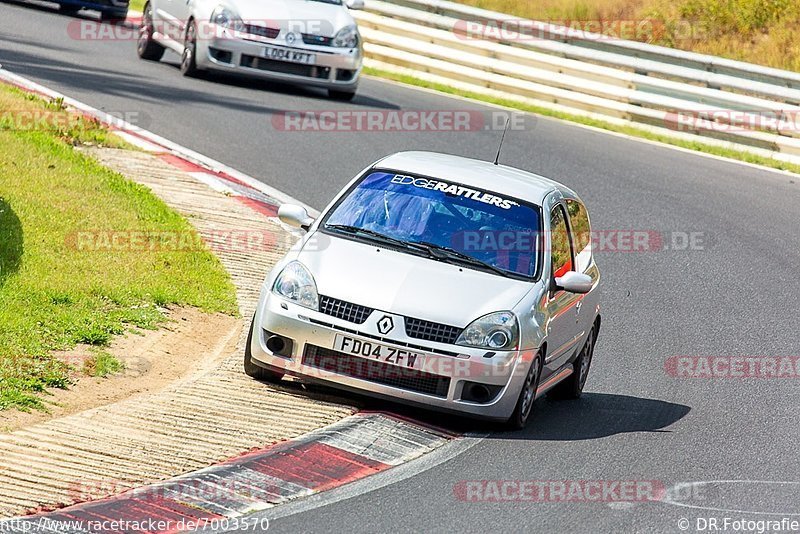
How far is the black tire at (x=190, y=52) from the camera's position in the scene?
19766 mm

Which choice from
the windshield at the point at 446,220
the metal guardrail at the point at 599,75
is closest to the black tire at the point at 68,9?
the metal guardrail at the point at 599,75

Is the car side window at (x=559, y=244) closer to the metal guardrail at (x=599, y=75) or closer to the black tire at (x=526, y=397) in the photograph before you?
the black tire at (x=526, y=397)

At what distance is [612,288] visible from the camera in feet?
44.8

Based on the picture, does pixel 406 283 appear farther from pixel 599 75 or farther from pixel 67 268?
pixel 599 75

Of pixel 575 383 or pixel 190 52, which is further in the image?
pixel 190 52

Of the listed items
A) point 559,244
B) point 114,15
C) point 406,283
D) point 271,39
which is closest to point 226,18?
point 271,39

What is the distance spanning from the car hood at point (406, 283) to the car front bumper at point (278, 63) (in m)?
10.9

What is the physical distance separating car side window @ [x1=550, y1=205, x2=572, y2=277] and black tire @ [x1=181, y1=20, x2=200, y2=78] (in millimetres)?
10771

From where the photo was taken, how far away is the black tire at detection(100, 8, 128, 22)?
27.5 m

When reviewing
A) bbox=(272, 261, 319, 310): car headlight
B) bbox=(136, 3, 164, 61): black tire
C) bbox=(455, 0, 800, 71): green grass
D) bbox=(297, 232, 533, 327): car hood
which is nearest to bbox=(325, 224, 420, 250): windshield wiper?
bbox=(297, 232, 533, 327): car hood

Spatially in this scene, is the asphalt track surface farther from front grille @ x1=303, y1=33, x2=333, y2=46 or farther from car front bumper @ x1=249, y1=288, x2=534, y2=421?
front grille @ x1=303, y1=33, x2=333, y2=46

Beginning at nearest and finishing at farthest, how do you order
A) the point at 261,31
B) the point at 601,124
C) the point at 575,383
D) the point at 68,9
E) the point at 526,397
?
the point at 526,397, the point at 575,383, the point at 261,31, the point at 601,124, the point at 68,9

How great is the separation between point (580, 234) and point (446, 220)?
1.43m

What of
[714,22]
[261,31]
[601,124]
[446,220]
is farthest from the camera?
[714,22]
